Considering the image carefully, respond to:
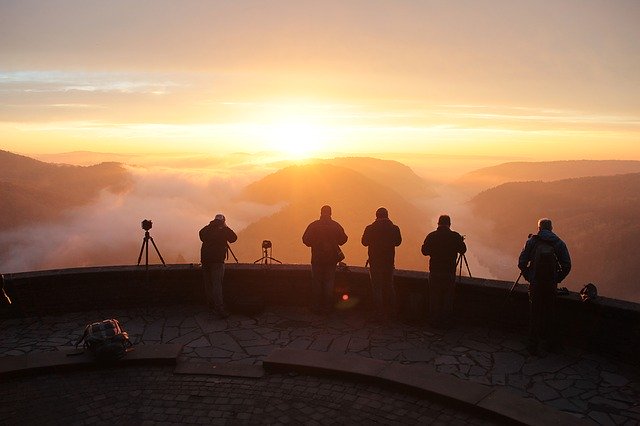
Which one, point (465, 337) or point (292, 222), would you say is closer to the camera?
point (465, 337)

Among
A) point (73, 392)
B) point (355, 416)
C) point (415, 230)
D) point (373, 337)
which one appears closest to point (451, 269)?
point (373, 337)

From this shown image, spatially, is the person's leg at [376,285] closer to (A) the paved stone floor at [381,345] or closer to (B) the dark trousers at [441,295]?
(A) the paved stone floor at [381,345]

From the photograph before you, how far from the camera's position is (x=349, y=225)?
16600cm

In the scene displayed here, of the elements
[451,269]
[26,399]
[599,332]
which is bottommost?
[26,399]

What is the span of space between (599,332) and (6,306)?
31.2ft

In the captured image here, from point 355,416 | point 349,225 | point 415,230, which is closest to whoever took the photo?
point 355,416

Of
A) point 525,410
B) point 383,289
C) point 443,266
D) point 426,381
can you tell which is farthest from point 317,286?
point 525,410

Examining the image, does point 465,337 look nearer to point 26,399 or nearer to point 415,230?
point 26,399

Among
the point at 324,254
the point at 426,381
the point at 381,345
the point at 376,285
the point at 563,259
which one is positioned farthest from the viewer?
the point at 324,254

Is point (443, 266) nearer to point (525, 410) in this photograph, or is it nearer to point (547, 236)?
point (547, 236)

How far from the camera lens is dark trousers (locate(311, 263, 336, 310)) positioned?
870cm

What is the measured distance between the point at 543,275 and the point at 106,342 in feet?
20.3

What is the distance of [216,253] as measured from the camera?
8.44 metres

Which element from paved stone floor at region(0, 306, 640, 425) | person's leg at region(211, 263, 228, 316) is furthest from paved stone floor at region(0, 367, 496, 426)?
person's leg at region(211, 263, 228, 316)
